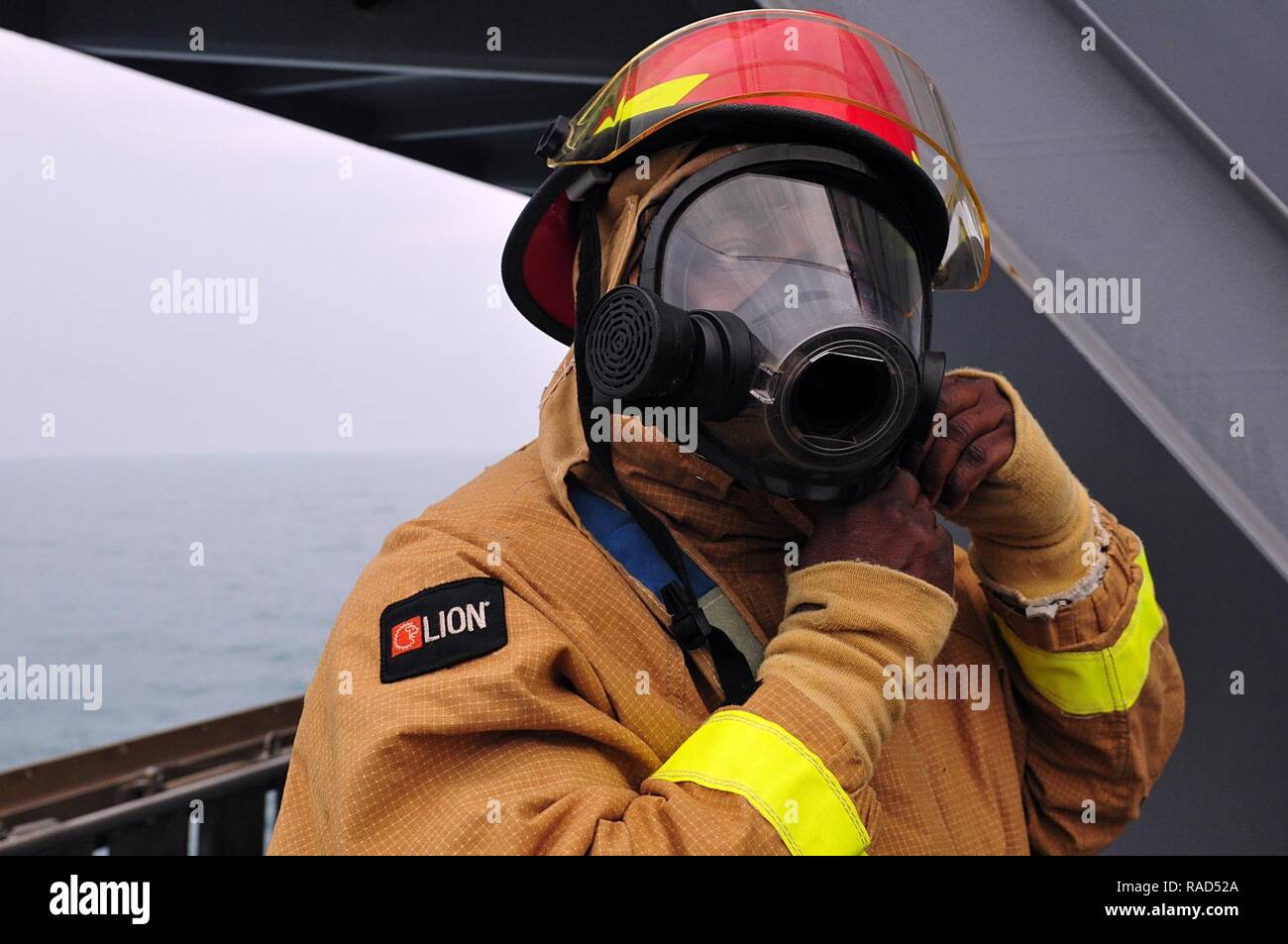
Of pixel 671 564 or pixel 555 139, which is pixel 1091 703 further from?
pixel 555 139

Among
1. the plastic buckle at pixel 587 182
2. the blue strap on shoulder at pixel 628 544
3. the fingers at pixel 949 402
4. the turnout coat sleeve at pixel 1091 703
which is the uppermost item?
the plastic buckle at pixel 587 182

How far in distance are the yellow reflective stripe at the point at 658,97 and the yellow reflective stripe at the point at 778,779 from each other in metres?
0.64

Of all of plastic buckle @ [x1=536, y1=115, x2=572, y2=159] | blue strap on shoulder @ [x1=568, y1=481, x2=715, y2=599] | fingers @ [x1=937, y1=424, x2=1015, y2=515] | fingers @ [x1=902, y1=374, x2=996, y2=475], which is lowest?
blue strap on shoulder @ [x1=568, y1=481, x2=715, y2=599]

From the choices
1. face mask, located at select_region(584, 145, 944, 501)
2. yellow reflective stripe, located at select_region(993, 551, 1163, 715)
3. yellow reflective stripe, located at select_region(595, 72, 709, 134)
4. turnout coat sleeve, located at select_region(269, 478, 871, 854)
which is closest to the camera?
Answer: turnout coat sleeve, located at select_region(269, 478, 871, 854)

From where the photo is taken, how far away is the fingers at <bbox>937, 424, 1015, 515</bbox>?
3.80 ft

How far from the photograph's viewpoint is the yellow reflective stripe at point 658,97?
112 cm

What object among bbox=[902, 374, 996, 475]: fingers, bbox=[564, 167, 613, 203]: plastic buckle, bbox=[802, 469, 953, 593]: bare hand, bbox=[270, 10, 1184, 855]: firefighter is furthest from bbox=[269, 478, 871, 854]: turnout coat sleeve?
bbox=[564, 167, 613, 203]: plastic buckle

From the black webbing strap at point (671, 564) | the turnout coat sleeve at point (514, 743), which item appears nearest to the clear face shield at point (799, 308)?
the black webbing strap at point (671, 564)

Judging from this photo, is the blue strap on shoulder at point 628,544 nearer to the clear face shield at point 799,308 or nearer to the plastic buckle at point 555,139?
the clear face shield at point 799,308

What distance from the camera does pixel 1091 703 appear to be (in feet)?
4.14

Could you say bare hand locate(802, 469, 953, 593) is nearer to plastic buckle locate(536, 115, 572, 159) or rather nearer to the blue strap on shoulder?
the blue strap on shoulder

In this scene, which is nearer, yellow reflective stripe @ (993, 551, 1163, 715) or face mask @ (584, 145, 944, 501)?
face mask @ (584, 145, 944, 501)

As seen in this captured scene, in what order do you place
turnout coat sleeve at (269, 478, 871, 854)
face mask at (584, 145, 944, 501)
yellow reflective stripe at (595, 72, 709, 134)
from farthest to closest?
1. yellow reflective stripe at (595, 72, 709, 134)
2. face mask at (584, 145, 944, 501)
3. turnout coat sleeve at (269, 478, 871, 854)
